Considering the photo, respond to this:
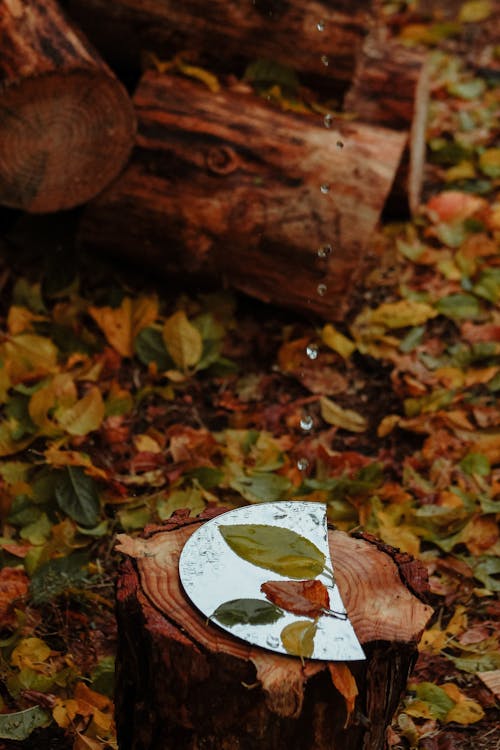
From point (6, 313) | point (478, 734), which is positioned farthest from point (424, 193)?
point (478, 734)

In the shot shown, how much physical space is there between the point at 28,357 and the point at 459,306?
165 centimetres

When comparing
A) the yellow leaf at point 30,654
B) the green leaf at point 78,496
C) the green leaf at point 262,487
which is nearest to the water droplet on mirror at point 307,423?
the green leaf at point 262,487

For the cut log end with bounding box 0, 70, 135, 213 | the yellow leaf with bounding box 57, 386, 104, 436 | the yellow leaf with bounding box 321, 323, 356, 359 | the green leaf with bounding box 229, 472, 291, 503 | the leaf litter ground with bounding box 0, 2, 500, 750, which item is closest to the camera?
the leaf litter ground with bounding box 0, 2, 500, 750

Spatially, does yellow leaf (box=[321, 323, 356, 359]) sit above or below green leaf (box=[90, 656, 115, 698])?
above

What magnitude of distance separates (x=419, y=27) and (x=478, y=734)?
418cm

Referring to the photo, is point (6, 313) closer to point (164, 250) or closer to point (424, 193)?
point (164, 250)

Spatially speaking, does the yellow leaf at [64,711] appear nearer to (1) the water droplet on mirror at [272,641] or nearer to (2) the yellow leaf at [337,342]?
(1) the water droplet on mirror at [272,641]

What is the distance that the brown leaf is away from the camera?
6.22 ft

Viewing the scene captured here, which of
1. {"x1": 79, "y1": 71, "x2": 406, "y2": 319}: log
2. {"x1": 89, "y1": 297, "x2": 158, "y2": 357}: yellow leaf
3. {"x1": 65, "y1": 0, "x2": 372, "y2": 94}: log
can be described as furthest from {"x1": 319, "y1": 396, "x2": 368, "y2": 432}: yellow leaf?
{"x1": 65, "y1": 0, "x2": 372, "y2": 94}: log

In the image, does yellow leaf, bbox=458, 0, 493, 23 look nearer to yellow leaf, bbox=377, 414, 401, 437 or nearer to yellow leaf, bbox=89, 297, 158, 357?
yellow leaf, bbox=89, 297, 158, 357

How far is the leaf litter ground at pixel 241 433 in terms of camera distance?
8.09 feet

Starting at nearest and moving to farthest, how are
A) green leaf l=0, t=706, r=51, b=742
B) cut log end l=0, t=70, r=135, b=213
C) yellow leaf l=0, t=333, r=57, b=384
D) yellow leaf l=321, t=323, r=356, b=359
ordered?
green leaf l=0, t=706, r=51, b=742, cut log end l=0, t=70, r=135, b=213, yellow leaf l=0, t=333, r=57, b=384, yellow leaf l=321, t=323, r=356, b=359

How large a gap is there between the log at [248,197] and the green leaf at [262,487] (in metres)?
0.81

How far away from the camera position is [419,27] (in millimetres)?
5414
